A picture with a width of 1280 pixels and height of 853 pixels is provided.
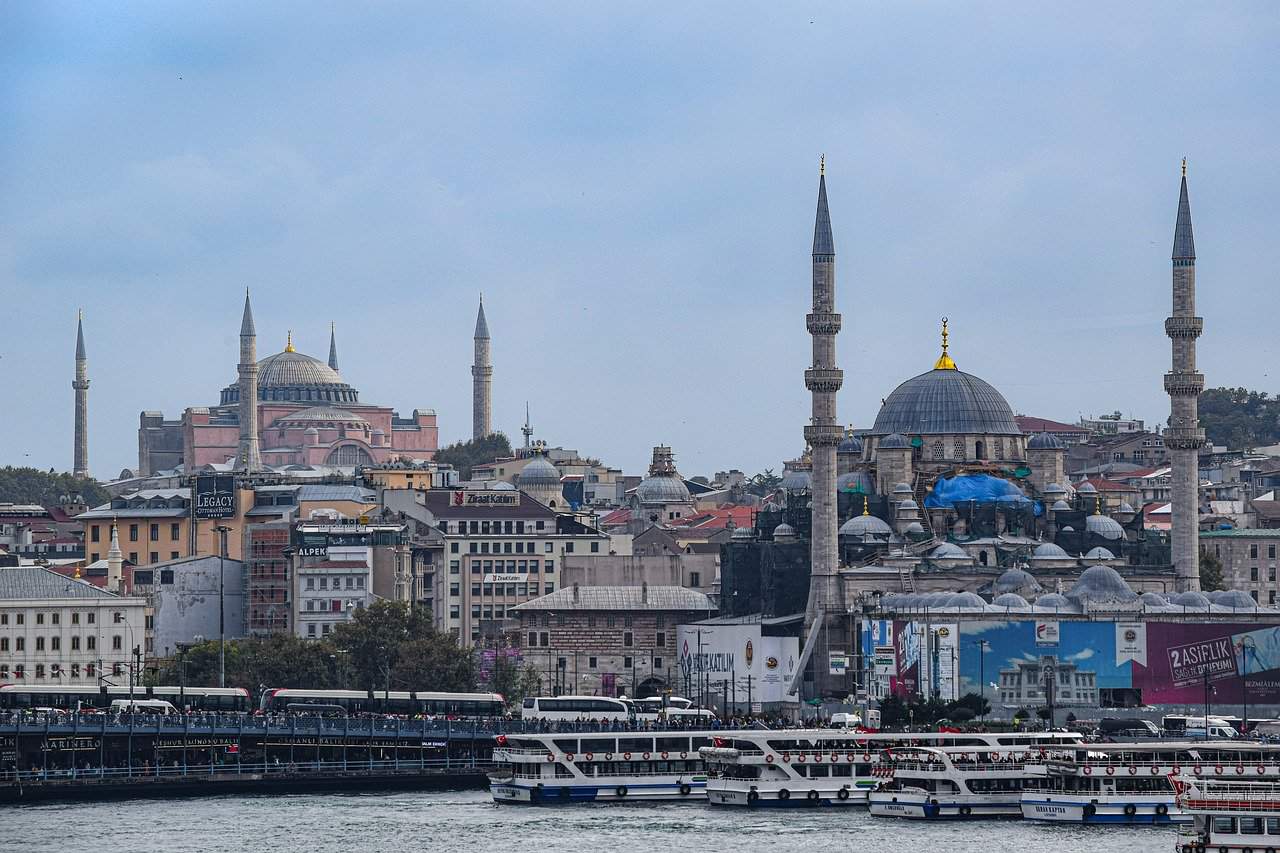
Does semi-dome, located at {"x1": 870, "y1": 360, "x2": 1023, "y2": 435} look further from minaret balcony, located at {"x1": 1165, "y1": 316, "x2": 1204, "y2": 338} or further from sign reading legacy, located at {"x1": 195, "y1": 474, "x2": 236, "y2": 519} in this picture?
sign reading legacy, located at {"x1": 195, "y1": 474, "x2": 236, "y2": 519}

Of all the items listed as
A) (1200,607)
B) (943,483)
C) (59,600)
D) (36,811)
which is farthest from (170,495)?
(36,811)

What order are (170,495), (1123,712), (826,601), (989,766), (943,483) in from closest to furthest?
(989,766), (1123,712), (826,601), (943,483), (170,495)

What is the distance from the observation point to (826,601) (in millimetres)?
119688

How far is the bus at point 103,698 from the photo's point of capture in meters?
98.2

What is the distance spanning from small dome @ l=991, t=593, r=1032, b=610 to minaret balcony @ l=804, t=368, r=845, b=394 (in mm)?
10524

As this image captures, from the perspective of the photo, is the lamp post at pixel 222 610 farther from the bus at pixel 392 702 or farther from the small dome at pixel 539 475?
the small dome at pixel 539 475

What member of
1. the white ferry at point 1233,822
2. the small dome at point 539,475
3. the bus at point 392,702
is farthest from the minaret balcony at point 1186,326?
the white ferry at point 1233,822

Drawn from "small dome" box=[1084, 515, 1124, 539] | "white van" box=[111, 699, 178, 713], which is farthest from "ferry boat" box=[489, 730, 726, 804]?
"small dome" box=[1084, 515, 1124, 539]

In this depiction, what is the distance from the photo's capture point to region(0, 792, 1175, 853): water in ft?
256

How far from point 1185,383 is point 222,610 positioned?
35.1 metres

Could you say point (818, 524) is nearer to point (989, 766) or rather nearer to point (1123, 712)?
point (1123, 712)

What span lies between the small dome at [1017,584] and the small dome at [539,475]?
47990 millimetres

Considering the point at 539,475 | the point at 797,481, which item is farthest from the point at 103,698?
the point at 539,475

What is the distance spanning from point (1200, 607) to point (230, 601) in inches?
1608
